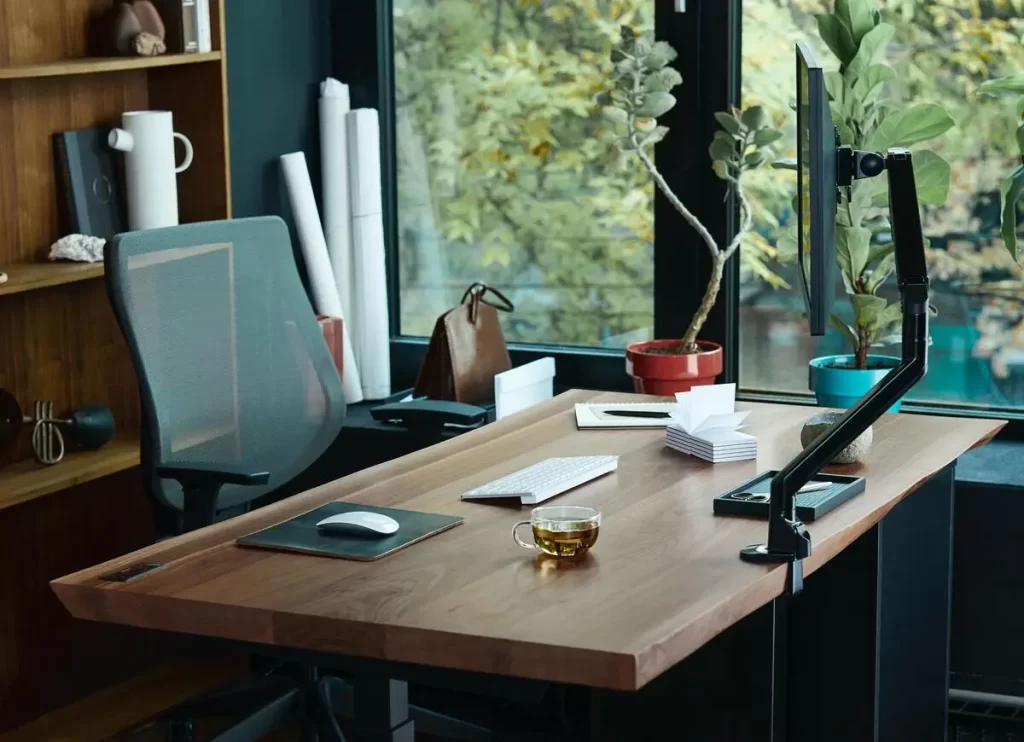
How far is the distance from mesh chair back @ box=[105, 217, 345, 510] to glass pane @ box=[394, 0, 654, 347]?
91cm

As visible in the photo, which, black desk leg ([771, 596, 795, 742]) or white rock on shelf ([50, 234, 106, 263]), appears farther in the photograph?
white rock on shelf ([50, 234, 106, 263])

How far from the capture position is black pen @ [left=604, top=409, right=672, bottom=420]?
295 cm

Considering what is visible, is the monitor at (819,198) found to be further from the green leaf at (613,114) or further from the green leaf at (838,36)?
the green leaf at (613,114)

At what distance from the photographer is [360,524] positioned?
84.9 inches

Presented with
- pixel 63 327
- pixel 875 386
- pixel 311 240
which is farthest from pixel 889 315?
pixel 63 327

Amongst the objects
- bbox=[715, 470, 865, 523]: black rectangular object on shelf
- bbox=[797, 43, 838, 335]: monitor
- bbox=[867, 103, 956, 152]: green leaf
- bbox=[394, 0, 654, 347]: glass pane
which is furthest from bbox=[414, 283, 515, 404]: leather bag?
bbox=[797, 43, 838, 335]: monitor

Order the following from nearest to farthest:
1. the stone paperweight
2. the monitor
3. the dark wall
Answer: the monitor → the stone paperweight → the dark wall

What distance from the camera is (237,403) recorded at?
10.1ft

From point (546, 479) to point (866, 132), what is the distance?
1335mm

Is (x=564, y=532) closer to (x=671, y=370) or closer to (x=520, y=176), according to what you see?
(x=671, y=370)

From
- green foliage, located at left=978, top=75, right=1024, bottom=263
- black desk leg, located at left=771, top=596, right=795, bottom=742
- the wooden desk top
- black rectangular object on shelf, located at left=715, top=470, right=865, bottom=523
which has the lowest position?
black desk leg, located at left=771, top=596, right=795, bottom=742

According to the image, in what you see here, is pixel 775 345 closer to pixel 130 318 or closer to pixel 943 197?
pixel 943 197

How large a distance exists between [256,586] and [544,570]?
37 cm

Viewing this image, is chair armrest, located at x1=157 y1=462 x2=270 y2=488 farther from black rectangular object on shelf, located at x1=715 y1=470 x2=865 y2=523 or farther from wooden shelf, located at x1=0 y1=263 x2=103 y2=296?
black rectangular object on shelf, located at x1=715 y1=470 x2=865 y2=523
